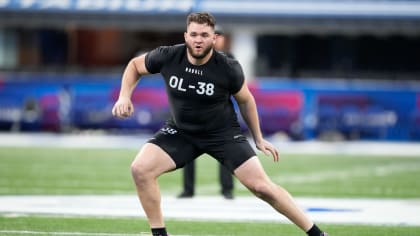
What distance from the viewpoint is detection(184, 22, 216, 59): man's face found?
8055 millimetres

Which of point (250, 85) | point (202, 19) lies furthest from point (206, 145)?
point (250, 85)

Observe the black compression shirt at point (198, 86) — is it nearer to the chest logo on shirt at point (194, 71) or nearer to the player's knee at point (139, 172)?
the chest logo on shirt at point (194, 71)

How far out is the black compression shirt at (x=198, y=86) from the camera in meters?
8.24

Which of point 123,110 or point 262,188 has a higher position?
point 123,110

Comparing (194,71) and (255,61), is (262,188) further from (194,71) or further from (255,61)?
(255,61)

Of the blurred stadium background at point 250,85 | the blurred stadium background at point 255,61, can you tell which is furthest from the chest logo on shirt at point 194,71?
the blurred stadium background at point 255,61

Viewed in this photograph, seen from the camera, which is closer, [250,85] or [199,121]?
[199,121]

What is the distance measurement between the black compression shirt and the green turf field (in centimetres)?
154

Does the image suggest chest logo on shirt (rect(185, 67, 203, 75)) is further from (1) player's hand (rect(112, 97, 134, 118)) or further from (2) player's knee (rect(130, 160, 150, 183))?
(2) player's knee (rect(130, 160, 150, 183))

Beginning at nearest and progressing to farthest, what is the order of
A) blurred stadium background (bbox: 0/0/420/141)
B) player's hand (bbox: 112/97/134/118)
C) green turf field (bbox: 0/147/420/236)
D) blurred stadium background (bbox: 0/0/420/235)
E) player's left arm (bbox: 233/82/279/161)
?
player's hand (bbox: 112/97/134/118) → player's left arm (bbox: 233/82/279/161) → green turf field (bbox: 0/147/420/236) → blurred stadium background (bbox: 0/0/420/235) → blurred stadium background (bbox: 0/0/420/141)

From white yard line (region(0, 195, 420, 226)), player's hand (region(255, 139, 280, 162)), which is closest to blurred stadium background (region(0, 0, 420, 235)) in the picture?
white yard line (region(0, 195, 420, 226))

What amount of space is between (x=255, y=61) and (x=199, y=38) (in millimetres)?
25627

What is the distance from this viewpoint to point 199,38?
8.08 metres

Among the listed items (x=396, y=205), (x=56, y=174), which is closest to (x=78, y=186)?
(x=56, y=174)
